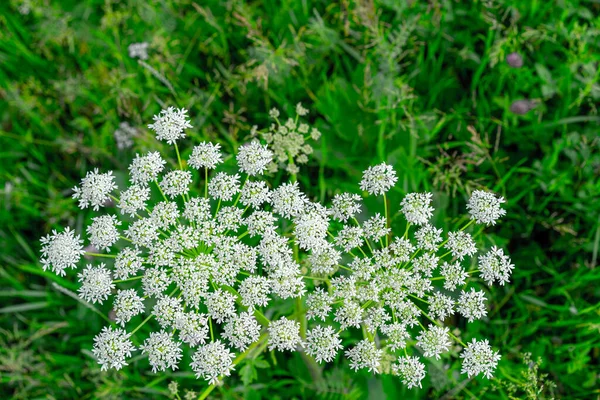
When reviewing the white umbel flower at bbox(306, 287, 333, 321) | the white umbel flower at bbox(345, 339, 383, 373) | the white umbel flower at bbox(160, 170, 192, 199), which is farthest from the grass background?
the white umbel flower at bbox(160, 170, 192, 199)

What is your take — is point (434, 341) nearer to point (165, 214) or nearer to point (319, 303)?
point (319, 303)

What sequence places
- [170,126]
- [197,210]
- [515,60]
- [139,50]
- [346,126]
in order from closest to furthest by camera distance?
[197,210], [170,126], [515,60], [346,126], [139,50]

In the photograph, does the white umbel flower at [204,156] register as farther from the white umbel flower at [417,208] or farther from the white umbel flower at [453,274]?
the white umbel flower at [453,274]

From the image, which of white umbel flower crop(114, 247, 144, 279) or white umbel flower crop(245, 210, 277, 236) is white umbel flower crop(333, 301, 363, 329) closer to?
white umbel flower crop(245, 210, 277, 236)

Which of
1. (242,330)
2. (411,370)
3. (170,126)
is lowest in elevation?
(411,370)

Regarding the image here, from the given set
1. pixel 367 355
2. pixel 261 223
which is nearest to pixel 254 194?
pixel 261 223

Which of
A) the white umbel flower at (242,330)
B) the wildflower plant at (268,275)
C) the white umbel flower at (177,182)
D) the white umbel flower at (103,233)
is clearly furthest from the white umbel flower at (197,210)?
the white umbel flower at (242,330)
